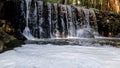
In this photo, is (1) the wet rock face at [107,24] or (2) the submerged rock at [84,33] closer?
(2) the submerged rock at [84,33]

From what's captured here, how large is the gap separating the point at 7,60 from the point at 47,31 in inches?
481

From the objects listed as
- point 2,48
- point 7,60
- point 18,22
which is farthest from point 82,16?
point 7,60

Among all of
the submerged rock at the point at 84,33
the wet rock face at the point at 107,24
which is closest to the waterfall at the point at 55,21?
the submerged rock at the point at 84,33


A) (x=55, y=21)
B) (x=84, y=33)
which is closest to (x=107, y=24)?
(x=84, y=33)

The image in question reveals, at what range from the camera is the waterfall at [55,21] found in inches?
742

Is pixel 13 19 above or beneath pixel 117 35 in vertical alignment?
above

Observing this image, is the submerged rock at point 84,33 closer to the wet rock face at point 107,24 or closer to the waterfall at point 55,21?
the waterfall at point 55,21

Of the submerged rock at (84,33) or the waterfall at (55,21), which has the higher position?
the waterfall at (55,21)

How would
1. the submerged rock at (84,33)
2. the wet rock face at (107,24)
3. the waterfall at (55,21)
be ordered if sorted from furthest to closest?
the wet rock face at (107,24) < the submerged rock at (84,33) < the waterfall at (55,21)

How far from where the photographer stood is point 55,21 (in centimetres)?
2012

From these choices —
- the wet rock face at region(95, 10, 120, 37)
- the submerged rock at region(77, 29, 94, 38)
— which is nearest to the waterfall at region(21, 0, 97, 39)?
the submerged rock at region(77, 29, 94, 38)

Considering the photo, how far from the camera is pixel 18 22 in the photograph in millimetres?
18250

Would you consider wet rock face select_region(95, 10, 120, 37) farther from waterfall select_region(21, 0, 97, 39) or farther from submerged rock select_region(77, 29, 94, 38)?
submerged rock select_region(77, 29, 94, 38)

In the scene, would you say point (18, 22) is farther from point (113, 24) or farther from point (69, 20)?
point (113, 24)
